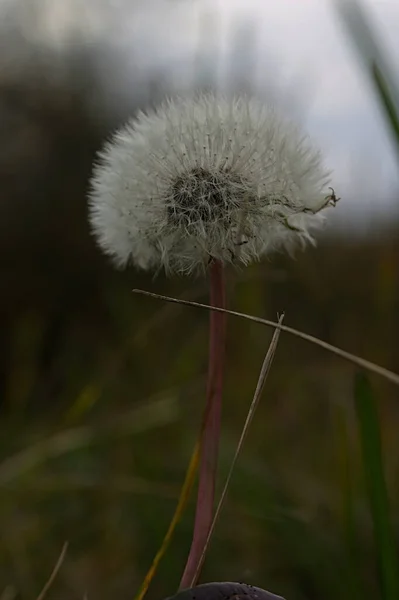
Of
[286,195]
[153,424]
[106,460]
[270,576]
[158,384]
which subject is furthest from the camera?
[158,384]

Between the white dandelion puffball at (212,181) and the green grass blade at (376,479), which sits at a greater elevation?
the white dandelion puffball at (212,181)

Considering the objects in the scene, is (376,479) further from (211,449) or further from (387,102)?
(387,102)

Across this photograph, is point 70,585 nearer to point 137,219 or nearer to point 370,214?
point 137,219

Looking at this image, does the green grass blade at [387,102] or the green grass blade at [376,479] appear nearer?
the green grass blade at [376,479]

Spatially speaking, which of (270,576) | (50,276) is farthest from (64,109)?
(270,576)

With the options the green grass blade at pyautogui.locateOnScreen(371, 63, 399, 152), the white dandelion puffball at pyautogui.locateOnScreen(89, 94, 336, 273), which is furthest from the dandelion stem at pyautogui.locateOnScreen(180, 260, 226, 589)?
the green grass blade at pyautogui.locateOnScreen(371, 63, 399, 152)

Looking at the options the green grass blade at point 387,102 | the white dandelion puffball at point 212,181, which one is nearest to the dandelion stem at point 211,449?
the white dandelion puffball at point 212,181

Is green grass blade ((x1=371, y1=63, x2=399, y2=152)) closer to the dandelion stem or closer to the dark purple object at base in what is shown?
the dandelion stem

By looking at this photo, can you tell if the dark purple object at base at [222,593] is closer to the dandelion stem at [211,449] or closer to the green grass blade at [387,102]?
the dandelion stem at [211,449]
